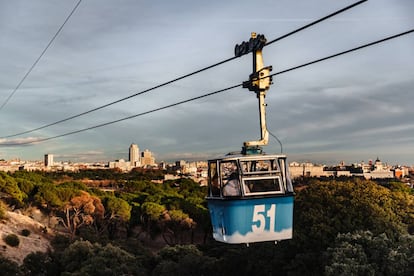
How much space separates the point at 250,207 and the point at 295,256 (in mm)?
18517

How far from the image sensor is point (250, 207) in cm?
1041

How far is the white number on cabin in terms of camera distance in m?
10.5

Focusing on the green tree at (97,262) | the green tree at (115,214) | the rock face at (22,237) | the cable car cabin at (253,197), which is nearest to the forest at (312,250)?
the green tree at (97,262)

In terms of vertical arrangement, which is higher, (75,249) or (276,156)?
(276,156)

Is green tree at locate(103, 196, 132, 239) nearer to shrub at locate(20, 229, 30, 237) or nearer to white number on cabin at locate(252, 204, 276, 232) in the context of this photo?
shrub at locate(20, 229, 30, 237)

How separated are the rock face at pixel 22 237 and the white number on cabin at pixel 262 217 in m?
34.9

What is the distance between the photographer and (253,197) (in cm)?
1038

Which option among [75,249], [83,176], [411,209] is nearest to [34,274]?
[75,249]

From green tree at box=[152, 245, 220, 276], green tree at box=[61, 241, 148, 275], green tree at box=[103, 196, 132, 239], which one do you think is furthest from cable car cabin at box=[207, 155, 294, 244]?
green tree at box=[103, 196, 132, 239]

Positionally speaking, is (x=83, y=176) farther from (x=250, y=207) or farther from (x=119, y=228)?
(x=250, y=207)

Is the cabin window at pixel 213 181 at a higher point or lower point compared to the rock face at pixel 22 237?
higher

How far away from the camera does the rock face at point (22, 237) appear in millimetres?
43688

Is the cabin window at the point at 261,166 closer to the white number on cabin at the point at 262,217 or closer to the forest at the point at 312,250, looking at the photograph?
the white number on cabin at the point at 262,217

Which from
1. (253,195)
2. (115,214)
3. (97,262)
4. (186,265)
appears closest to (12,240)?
(115,214)
